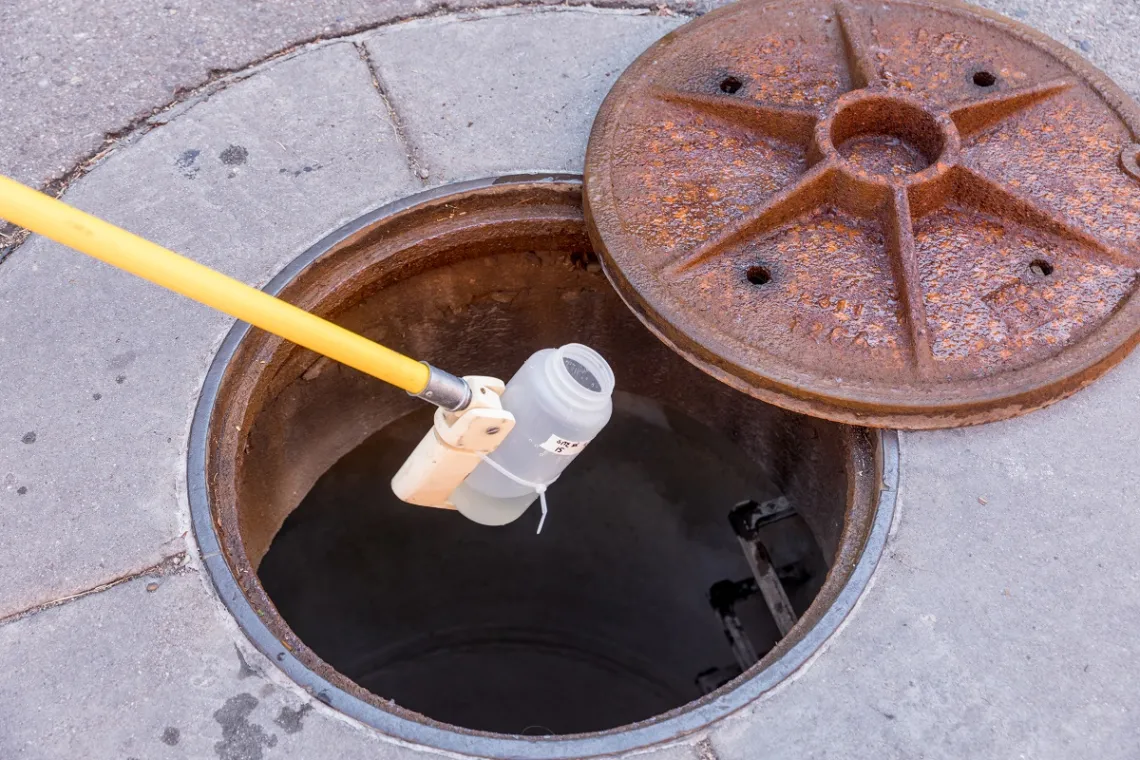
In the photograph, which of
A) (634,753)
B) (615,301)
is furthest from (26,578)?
(615,301)

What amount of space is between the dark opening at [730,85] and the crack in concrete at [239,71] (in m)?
0.46

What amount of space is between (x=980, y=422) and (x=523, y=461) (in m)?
0.94

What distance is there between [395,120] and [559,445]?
37.9 inches

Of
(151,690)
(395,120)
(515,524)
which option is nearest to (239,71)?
(395,120)

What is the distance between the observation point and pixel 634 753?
5.02 ft

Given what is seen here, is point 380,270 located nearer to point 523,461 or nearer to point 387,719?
point 523,461

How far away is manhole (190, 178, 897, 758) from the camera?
5.76ft

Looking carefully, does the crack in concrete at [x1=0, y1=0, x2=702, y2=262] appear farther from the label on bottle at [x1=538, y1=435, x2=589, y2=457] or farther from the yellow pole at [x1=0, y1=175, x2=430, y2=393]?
the label on bottle at [x1=538, y1=435, x2=589, y2=457]

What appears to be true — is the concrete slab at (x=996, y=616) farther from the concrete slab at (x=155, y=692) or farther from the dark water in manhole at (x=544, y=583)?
the dark water in manhole at (x=544, y=583)


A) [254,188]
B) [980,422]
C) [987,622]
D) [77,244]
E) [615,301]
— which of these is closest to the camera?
[77,244]

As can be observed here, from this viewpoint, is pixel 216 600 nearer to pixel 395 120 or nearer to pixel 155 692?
pixel 155 692

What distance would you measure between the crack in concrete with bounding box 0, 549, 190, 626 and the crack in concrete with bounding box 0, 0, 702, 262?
843 mm

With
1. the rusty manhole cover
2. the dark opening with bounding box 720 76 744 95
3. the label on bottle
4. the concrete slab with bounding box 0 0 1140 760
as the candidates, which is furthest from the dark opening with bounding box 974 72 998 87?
the label on bottle

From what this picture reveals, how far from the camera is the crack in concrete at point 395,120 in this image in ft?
7.16
